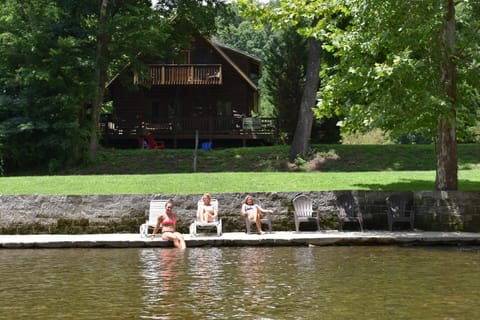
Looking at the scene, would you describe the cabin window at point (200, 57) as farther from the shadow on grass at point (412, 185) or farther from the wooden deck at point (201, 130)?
the shadow on grass at point (412, 185)

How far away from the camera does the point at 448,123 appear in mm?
19938

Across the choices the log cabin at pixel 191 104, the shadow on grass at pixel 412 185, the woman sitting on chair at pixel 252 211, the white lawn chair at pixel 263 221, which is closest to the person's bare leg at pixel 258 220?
the woman sitting on chair at pixel 252 211

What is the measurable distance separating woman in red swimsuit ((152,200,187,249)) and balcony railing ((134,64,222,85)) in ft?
83.9

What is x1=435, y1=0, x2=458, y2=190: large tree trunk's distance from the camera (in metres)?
19.4

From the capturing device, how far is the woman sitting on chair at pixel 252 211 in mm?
18734

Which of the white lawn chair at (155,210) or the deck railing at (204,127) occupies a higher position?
the deck railing at (204,127)

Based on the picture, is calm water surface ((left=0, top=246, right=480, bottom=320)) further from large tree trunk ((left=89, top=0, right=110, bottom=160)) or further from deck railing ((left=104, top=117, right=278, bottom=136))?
deck railing ((left=104, top=117, right=278, bottom=136))

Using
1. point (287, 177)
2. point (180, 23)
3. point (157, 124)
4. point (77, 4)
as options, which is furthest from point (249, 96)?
point (287, 177)

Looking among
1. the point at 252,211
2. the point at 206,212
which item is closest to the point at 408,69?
the point at 252,211

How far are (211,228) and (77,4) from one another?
18.8 metres

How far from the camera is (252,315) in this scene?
31.2 ft

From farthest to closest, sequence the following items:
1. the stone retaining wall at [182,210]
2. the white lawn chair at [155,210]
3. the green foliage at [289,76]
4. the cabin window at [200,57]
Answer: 1. the cabin window at [200,57]
2. the green foliage at [289,76]
3. the stone retaining wall at [182,210]
4. the white lawn chair at [155,210]

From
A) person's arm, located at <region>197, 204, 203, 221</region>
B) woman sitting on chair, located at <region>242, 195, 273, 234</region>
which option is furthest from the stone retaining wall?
person's arm, located at <region>197, 204, 203, 221</region>

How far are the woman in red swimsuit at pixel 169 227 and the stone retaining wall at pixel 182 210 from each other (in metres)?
1.24
